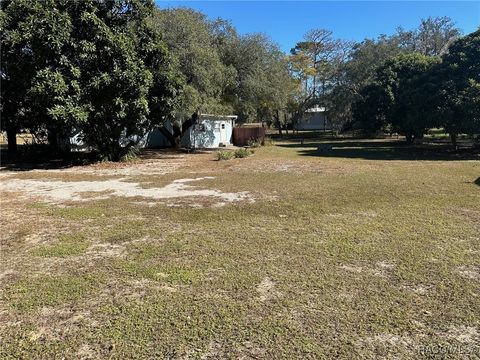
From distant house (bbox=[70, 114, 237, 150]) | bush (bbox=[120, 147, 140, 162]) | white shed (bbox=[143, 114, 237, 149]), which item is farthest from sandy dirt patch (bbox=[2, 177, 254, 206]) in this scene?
white shed (bbox=[143, 114, 237, 149])

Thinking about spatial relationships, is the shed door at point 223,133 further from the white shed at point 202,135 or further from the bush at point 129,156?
the bush at point 129,156

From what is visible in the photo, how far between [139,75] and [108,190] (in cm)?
558

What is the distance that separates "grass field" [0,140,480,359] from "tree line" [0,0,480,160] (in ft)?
20.6

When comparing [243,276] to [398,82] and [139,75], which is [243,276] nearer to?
[139,75]

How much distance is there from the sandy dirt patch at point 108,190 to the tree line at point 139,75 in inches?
113

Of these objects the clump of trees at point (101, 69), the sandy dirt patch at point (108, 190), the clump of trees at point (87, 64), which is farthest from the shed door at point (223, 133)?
the sandy dirt patch at point (108, 190)

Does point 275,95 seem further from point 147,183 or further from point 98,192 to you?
point 98,192

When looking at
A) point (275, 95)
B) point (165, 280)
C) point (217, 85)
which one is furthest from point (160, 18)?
point (165, 280)

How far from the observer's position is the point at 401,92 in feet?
78.7

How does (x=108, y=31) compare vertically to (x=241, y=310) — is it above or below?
above

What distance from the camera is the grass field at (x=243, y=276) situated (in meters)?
2.67

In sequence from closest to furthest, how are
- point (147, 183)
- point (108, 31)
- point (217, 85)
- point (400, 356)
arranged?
point (400, 356) → point (147, 183) → point (108, 31) → point (217, 85)

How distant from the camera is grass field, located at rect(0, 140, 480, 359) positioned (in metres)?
2.67

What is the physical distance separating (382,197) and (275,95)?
14.0 meters
